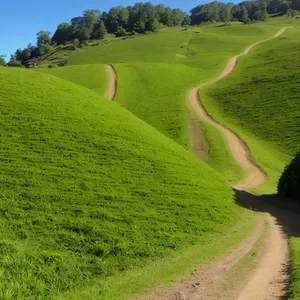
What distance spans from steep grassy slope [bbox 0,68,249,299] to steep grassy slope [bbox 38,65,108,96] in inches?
1189

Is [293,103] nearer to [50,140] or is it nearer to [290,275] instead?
[50,140]

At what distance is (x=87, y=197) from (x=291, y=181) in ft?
44.2

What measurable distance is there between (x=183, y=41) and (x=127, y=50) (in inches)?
618

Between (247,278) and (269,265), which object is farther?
(269,265)

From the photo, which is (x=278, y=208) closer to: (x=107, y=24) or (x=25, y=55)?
(x=25, y=55)

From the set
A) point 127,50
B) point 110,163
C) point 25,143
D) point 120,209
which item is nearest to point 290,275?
point 120,209

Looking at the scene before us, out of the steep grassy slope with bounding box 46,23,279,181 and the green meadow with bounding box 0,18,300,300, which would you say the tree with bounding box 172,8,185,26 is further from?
the green meadow with bounding box 0,18,300,300

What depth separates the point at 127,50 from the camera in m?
99.1

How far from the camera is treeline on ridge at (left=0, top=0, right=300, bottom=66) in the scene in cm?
15288

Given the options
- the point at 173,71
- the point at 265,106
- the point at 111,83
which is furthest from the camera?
the point at 173,71

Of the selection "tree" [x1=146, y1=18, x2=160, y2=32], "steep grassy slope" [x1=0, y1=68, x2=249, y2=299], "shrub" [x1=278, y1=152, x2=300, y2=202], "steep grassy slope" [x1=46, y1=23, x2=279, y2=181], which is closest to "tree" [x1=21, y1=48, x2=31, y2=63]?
"tree" [x1=146, y1=18, x2=160, y2=32]

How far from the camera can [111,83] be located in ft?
191

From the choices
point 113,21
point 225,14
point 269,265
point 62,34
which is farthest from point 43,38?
point 269,265

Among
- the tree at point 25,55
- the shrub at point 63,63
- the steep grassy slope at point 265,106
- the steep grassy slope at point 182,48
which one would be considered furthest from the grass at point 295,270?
the tree at point 25,55
